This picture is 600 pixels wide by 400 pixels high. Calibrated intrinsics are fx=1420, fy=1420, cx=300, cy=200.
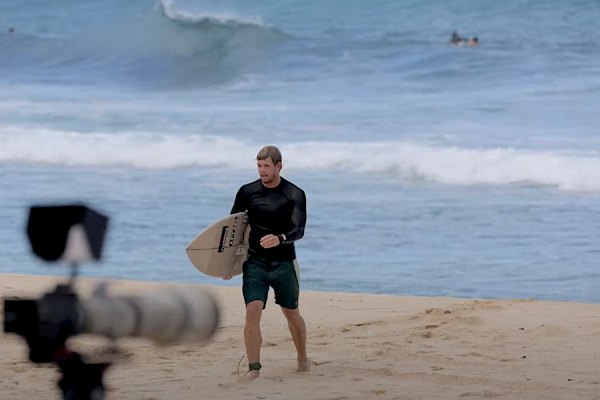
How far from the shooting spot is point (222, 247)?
8.21 m

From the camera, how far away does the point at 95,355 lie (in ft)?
13.0

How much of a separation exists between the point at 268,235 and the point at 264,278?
0.29 metres

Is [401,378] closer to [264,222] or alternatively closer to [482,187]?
[264,222]

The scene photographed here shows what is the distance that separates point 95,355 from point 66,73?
32.9m

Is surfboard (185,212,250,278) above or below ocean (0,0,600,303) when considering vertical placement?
below

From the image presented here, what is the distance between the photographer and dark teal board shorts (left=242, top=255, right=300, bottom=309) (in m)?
8.27

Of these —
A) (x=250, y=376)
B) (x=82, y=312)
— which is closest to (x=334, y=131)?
(x=250, y=376)

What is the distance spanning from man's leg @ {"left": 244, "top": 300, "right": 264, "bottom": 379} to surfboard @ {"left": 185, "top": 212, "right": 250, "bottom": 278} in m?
0.25

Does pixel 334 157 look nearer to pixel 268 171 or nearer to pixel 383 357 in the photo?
pixel 383 357

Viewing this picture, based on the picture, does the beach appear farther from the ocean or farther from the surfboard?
the ocean

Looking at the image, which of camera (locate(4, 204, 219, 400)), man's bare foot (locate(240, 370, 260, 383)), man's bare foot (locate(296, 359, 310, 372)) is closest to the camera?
camera (locate(4, 204, 219, 400))

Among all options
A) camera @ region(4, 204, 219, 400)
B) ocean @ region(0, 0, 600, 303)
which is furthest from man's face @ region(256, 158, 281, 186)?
camera @ region(4, 204, 219, 400)

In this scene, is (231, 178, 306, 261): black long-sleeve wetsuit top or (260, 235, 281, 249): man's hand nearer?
(260, 235, 281, 249): man's hand

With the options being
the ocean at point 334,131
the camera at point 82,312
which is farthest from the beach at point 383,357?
the camera at point 82,312
